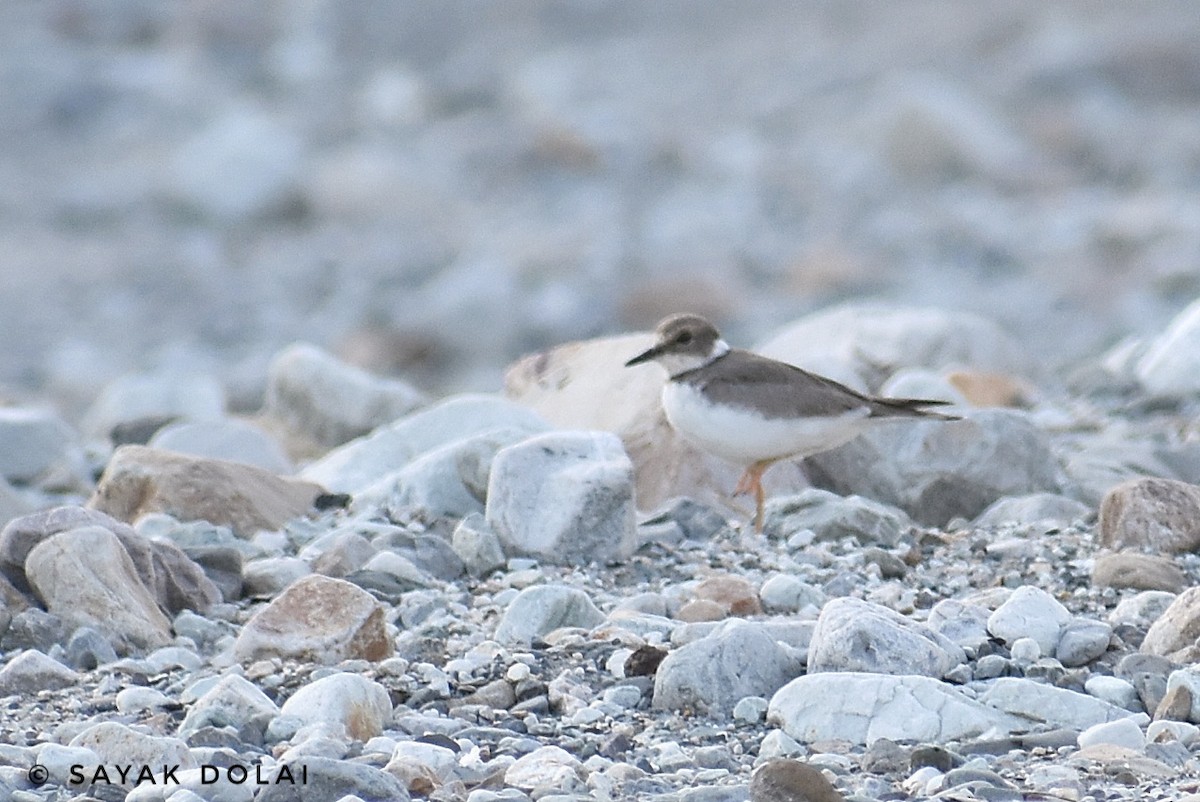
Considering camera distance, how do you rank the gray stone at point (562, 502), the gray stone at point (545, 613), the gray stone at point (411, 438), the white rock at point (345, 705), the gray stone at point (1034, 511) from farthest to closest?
the gray stone at point (411, 438)
the gray stone at point (1034, 511)
the gray stone at point (562, 502)
the gray stone at point (545, 613)
the white rock at point (345, 705)

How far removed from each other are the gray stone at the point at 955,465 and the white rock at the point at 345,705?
2.73 m

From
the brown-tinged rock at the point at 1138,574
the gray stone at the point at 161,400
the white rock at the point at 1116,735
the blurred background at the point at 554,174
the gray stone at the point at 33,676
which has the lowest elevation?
the white rock at the point at 1116,735

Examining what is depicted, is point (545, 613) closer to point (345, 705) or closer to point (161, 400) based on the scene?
point (345, 705)

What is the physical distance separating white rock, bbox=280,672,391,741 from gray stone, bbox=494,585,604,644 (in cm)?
62

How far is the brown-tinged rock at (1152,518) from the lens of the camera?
5.17 meters

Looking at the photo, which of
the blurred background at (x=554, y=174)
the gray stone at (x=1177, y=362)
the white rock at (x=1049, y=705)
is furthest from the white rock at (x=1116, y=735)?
the blurred background at (x=554, y=174)

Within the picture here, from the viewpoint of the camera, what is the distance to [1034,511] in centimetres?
586

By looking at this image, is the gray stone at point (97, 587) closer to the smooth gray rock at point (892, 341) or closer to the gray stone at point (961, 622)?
the gray stone at point (961, 622)

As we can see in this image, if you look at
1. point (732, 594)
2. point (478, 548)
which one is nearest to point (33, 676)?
point (478, 548)

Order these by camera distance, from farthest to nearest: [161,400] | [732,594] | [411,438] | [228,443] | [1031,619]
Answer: [161,400] → [228,443] → [411,438] → [732,594] → [1031,619]

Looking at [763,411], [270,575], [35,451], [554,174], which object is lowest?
[270,575]

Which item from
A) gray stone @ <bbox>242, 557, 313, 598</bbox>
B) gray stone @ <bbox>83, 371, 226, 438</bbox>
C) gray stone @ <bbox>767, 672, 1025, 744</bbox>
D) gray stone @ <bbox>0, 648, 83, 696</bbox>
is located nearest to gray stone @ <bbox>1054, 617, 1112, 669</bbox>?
gray stone @ <bbox>767, 672, 1025, 744</bbox>

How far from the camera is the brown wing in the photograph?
5.62m

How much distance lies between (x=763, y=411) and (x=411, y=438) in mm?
1598
